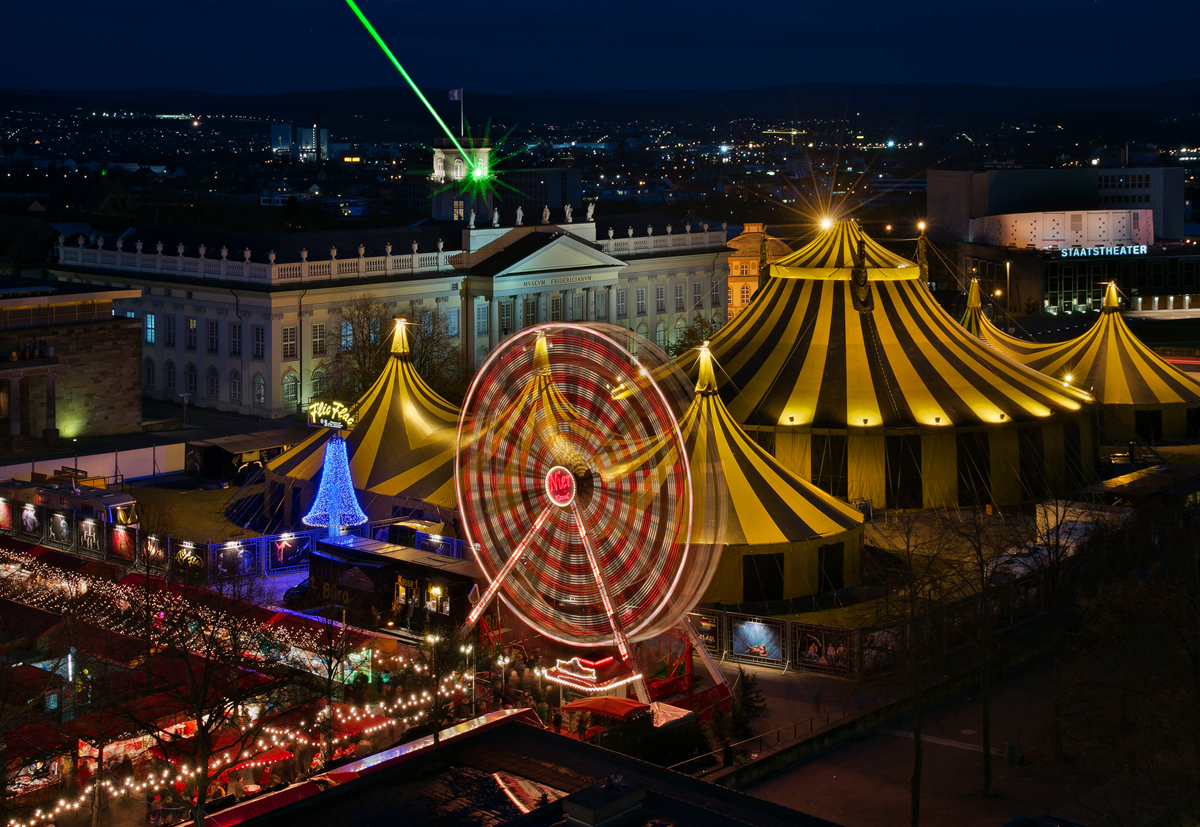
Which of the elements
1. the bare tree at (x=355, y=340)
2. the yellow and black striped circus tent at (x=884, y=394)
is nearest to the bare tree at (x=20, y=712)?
the yellow and black striped circus tent at (x=884, y=394)

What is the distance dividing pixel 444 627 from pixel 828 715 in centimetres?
645

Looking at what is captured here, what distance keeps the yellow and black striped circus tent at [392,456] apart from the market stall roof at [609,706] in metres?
11.3

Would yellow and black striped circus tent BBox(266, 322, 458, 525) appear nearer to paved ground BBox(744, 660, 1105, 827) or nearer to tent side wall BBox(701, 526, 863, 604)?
tent side wall BBox(701, 526, 863, 604)

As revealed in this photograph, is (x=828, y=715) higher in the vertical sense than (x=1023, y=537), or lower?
lower

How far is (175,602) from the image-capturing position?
2553 cm

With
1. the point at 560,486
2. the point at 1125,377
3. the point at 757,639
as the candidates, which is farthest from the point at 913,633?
the point at 1125,377

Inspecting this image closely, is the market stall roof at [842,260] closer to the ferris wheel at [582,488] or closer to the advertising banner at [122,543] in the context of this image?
the ferris wheel at [582,488]

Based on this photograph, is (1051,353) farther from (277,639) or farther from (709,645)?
(277,639)

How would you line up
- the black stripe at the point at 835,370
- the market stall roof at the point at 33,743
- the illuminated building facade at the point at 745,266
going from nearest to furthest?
the market stall roof at the point at 33,743 < the black stripe at the point at 835,370 < the illuminated building facade at the point at 745,266

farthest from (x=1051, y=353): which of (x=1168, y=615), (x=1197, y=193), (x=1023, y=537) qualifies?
(x=1197, y=193)

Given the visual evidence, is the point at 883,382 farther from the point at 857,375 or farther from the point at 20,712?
the point at 20,712

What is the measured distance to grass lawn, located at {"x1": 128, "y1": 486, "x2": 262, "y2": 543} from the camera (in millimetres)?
36062

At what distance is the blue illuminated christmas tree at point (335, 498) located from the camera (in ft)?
106

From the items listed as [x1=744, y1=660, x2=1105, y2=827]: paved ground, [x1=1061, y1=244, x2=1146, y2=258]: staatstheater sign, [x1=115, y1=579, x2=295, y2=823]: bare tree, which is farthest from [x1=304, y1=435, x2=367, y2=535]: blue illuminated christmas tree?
[x1=1061, y1=244, x2=1146, y2=258]: staatstheater sign
